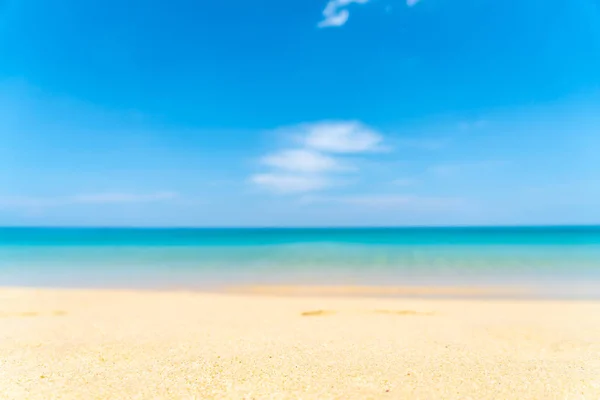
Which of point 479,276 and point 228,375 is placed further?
point 479,276

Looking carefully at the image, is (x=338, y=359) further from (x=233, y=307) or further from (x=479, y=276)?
(x=479, y=276)

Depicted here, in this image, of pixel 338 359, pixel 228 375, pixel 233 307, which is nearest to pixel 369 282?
pixel 233 307

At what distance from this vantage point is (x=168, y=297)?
11867 mm

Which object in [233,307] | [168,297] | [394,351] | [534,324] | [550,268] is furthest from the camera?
[550,268]

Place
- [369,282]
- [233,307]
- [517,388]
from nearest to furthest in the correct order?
[517,388]
[233,307]
[369,282]

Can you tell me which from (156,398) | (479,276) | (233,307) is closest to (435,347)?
(156,398)

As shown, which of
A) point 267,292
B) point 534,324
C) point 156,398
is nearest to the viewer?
point 156,398

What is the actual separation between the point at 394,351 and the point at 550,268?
16.9 meters

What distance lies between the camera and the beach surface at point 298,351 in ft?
15.7

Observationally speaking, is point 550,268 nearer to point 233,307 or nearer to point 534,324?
point 534,324

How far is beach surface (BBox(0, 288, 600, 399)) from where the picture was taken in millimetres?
4797

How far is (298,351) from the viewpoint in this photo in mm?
6168

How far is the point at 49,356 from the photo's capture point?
600 cm

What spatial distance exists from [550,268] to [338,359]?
17.8m
